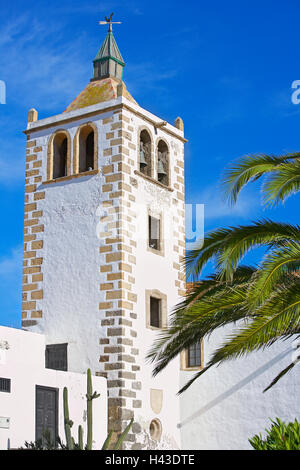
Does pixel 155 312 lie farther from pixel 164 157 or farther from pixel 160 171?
pixel 164 157

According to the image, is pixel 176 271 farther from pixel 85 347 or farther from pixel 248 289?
pixel 248 289

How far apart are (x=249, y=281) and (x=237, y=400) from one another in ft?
28.7

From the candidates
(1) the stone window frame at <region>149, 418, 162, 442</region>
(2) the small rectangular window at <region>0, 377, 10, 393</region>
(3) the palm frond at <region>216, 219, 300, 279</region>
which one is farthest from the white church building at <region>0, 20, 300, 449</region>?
(3) the palm frond at <region>216, 219, 300, 279</region>

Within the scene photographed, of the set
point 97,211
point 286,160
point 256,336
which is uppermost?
point 97,211

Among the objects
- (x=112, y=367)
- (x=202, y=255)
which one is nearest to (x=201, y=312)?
(x=202, y=255)

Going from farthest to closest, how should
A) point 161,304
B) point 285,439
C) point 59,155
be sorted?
point 59,155, point 161,304, point 285,439

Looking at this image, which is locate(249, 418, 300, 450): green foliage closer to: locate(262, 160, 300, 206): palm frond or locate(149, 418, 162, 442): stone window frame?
locate(262, 160, 300, 206): palm frond

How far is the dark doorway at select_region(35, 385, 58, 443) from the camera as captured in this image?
57.3ft

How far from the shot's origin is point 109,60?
77.3 feet

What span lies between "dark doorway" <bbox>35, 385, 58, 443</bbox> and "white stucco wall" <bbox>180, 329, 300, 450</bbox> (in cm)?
449

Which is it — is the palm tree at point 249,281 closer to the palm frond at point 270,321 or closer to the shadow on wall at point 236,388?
the palm frond at point 270,321

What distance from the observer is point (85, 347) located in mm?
20078

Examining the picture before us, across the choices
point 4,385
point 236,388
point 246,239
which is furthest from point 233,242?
point 236,388
